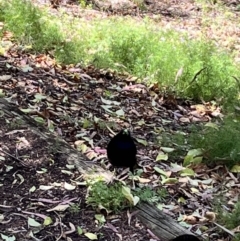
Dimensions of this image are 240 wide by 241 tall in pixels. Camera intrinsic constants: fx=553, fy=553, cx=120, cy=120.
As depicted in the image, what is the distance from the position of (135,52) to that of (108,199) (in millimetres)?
2803

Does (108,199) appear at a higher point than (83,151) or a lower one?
higher

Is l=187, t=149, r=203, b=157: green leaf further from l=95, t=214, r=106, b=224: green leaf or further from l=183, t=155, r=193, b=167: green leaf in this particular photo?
l=95, t=214, r=106, b=224: green leaf

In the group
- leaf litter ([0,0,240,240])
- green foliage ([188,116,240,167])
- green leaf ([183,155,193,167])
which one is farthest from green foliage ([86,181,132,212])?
green foliage ([188,116,240,167])

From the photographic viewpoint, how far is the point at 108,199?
265 cm

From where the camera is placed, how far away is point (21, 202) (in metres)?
2.67

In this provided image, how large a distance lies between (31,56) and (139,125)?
1366 mm

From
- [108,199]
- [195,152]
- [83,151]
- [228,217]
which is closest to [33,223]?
[108,199]

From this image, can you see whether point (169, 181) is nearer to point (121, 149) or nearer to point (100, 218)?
point (121, 149)

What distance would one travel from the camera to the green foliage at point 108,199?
2.64 m

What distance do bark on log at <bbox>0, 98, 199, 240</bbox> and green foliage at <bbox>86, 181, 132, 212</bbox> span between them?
88 mm

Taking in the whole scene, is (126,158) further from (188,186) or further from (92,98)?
(92,98)

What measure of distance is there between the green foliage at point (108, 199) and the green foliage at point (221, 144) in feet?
2.97

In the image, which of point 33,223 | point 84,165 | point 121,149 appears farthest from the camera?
point 84,165

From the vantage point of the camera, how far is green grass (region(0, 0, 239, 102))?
4.80 metres
